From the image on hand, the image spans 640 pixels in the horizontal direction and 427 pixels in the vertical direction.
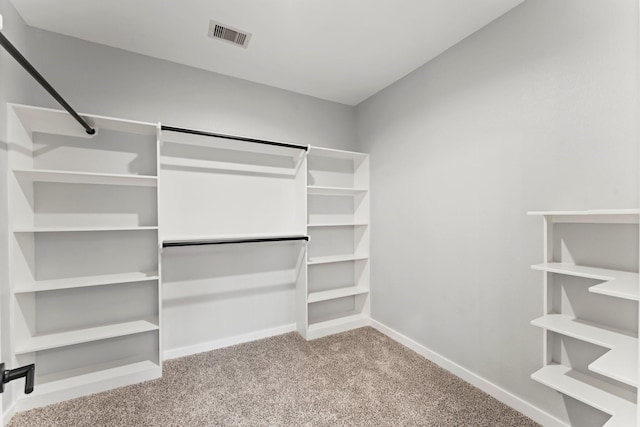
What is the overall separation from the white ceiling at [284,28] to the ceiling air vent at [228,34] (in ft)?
0.14

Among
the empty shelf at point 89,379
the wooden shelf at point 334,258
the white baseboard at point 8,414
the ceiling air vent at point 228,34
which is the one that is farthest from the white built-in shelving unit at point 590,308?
the white baseboard at point 8,414

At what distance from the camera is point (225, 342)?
261cm

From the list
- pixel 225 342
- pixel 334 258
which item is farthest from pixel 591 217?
pixel 225 342

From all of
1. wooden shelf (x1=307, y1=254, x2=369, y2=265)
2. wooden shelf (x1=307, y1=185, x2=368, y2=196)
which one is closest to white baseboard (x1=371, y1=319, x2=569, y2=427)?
wooden shelf (x1=307, y1=254, x2=369, y2=265)

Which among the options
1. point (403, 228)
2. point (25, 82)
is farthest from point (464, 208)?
point (25, 82)

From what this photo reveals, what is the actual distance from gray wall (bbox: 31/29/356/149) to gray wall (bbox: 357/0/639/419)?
2.96 feet

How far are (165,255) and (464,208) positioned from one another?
242 centimetres

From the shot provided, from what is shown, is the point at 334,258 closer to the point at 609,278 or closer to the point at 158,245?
the point at 158,245

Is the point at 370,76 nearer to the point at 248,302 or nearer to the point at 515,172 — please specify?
the point at 515,172

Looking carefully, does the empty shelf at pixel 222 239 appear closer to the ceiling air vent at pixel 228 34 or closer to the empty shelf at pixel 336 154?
the empty shelf at pixel 336 154

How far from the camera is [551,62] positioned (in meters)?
1.63

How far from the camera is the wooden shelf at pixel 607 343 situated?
3.42 ft

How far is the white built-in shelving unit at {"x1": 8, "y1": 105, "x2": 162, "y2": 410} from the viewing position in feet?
5.98

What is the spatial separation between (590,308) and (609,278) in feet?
1.21
